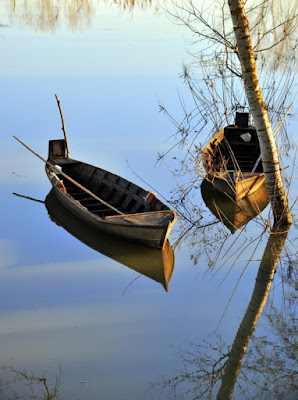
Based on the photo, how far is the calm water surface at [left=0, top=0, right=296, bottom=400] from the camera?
768cm

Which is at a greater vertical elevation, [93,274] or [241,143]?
[241,143]

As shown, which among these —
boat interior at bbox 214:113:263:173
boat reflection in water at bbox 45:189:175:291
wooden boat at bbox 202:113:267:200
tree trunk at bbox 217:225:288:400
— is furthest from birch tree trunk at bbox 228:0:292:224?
boat interior at bbox 214:113:263:173

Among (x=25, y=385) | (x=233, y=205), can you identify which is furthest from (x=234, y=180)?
(x=25, y=385)

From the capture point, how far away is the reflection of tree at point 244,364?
7.09m

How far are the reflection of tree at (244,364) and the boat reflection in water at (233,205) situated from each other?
3010 millimetres

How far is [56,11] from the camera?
92.1ft

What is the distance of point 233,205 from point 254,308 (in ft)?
12.0

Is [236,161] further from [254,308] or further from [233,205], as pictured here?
[254,308]

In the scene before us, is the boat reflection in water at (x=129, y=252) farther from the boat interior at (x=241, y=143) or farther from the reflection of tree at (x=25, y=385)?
the boat interior at (x=241, y=143)

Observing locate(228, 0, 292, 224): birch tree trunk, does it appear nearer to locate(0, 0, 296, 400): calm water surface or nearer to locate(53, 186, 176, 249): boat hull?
locate(0, 0, 296, 400): calm water surface

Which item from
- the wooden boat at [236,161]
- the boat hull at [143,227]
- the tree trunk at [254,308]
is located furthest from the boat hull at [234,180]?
the boat hull at [143,227]

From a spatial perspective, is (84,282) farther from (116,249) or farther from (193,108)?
(193,108)

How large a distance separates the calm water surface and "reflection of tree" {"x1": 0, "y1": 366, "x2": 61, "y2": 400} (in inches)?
1.1

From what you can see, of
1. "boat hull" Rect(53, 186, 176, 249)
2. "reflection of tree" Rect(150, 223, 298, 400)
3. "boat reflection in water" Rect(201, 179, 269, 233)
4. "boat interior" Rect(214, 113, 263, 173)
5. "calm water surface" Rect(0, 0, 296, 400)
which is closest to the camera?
"reflection of tree" Rect(150, 223, 298, 400)
